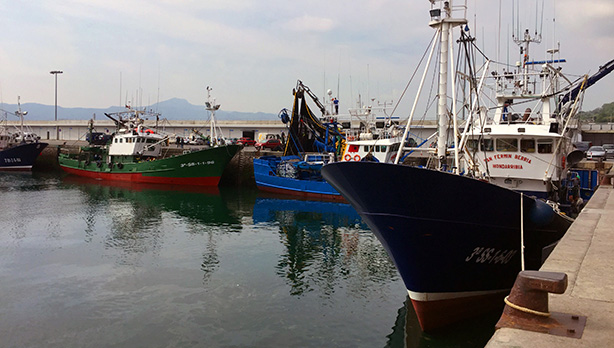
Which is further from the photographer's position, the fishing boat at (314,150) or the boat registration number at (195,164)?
the boat registration number at (195,164)

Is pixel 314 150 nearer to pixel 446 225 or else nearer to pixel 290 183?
pixel 290 183

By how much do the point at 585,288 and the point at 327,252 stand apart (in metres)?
10.9

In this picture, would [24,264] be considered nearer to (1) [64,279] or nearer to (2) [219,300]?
(1) [64,279]

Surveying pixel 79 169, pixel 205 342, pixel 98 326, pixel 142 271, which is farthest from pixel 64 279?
pixel 79 169

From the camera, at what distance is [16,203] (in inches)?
993

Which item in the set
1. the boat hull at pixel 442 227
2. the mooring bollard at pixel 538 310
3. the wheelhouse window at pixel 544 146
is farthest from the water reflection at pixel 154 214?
the wheelhouse window at pixel 544 146

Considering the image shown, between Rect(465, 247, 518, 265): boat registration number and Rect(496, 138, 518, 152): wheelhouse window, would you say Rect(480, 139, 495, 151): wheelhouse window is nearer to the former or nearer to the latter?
Rect(496, 138, 518, 152): wheelhouse window

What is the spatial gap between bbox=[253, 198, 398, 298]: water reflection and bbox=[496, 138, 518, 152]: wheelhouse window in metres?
4.55

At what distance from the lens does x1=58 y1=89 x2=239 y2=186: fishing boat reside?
33000 millimetres

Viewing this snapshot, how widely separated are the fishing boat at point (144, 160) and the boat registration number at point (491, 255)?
24664 mm

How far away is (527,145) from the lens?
12.9 meters

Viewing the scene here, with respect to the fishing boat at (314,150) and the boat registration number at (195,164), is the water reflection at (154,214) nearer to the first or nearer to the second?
the boat registration number at (195,164)

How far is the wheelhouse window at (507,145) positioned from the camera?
1292 centimetres

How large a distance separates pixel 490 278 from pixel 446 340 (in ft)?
5.21
